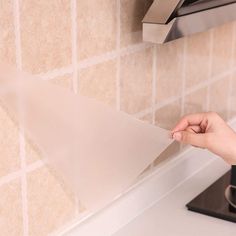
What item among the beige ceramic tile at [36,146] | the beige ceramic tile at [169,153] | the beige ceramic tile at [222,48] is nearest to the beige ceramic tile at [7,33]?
the beige ceramic tile at [36,146]

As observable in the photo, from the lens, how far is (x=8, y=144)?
0.90 meters

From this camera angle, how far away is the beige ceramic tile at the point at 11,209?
3.01 feet

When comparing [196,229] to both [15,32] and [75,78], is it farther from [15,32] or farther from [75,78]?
[15,32]

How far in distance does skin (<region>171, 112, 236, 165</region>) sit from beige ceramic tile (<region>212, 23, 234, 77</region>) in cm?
38

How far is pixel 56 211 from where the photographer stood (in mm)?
1033

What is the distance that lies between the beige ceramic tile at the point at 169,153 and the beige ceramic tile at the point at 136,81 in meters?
0.14

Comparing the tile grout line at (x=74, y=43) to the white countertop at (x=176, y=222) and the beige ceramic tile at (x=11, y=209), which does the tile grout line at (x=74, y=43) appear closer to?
the beige ceramic tile at (x=11, y=209)

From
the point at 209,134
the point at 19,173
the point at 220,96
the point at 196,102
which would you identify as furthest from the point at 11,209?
the point at 220,96

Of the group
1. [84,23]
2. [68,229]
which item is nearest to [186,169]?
[68,229]

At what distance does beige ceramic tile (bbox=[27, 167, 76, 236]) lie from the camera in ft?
3.21

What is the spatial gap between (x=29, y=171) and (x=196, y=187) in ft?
1.80

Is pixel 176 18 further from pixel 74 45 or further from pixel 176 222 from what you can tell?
pixel 176 222

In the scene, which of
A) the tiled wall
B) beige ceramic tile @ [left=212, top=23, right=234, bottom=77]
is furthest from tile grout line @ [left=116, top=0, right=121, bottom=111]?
beige ceramic tile @ [left=212, top=23, right=234, bottom=77]

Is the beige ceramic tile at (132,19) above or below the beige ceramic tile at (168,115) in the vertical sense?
above
